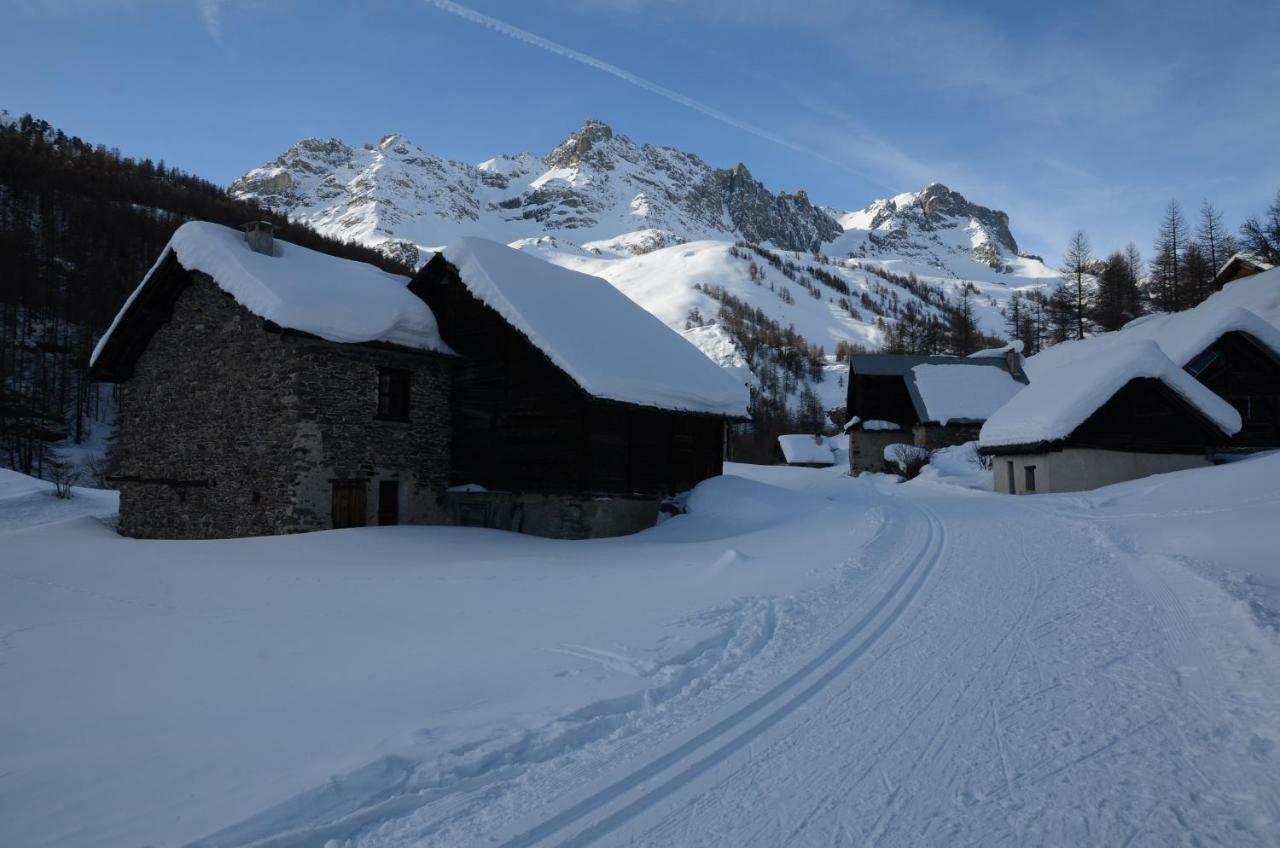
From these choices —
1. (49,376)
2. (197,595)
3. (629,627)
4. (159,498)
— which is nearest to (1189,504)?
(629,627)

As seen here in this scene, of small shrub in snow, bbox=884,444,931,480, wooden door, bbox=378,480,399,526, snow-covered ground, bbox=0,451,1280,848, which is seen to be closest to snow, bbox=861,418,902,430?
small shrub in snow, bbox=884,444,931,480

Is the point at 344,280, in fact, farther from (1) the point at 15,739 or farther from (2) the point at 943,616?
(2) the point at 943,616

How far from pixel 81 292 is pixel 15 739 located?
75.2m

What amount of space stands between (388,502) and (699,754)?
50.9 feet

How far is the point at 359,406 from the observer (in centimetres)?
1755

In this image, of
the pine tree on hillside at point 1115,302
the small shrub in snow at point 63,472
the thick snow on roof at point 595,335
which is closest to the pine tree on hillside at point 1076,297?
the pine tree on hillside at point 1115,302

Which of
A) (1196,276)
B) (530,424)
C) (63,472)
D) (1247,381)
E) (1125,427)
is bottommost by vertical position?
(63,472)

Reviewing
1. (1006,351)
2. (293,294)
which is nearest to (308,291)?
(293,294)

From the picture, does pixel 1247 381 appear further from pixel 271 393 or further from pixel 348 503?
pixel 271 393

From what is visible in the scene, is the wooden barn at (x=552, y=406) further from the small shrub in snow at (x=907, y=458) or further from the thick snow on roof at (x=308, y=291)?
the small shrub in snow at (x=907, y=458)

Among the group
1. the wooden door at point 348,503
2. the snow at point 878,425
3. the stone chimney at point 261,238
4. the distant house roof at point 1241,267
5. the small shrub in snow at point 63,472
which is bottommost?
the small shrub in snow at point 63,472

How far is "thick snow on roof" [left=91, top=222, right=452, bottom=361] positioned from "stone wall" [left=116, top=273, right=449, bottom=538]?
0.50 meters

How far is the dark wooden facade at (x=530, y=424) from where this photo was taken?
1773 centimetres

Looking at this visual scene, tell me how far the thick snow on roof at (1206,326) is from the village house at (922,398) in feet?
7.99
